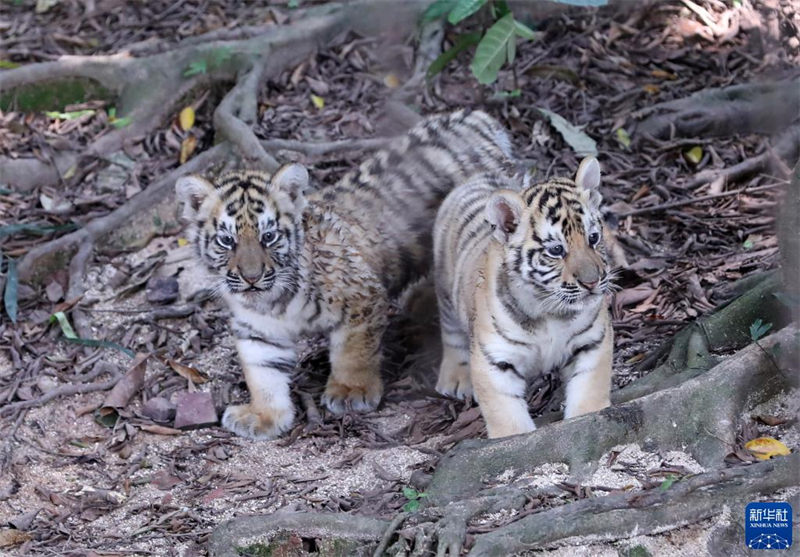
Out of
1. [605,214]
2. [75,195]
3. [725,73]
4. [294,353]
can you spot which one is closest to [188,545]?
[294,353]

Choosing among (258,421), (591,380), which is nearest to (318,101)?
(258,421)

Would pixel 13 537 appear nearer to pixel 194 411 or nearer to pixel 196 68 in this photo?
pixel 194 411

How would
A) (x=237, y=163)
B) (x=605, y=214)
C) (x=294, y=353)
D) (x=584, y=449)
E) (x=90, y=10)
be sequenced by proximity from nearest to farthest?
1. (x=584, y=449)
2. (x=294, y=353)
3. (x=605, y=214)
4. (x=237, y=163)
5. (x=90, y=10)

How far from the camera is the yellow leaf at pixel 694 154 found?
22.2 ft

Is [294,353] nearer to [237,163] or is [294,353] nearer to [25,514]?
[25,514]

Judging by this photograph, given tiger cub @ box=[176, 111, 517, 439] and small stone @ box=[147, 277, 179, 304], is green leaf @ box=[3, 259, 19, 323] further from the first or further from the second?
Answer: tiger cub @ box=[176, 111, 517, 439]

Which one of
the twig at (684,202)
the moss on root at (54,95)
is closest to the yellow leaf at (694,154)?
the twig at (684,202)

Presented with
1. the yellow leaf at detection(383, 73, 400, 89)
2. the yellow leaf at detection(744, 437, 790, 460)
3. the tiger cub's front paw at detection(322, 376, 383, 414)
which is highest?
the yellow leaf at detection(744, 437, 790, 460)

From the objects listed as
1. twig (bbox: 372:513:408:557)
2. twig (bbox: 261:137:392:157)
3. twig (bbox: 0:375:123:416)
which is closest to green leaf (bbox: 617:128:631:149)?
twig (bbox: 261:137:392:157)

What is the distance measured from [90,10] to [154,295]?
3.83 m

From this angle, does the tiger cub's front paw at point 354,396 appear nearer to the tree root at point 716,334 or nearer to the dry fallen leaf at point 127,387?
the dry fallen leaf at point 127,387

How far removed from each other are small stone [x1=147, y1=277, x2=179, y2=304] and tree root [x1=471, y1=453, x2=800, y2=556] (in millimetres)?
3435

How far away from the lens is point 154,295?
21.2 ft

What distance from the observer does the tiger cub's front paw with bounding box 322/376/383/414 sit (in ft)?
17.5
